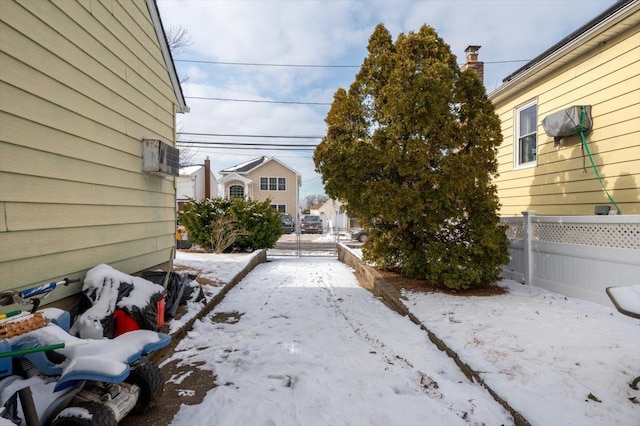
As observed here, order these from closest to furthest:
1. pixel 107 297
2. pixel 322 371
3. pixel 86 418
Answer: pixel 86 418
pixel 322 371
pixel 107 297

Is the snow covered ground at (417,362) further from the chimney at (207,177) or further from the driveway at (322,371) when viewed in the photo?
the chimney at (207,177)

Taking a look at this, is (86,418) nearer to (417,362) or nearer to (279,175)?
(417,362)

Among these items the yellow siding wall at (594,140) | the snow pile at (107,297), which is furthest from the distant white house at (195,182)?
the snow pile at (107,297)

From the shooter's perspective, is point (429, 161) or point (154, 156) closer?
point (154, 156)

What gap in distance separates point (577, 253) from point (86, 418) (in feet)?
18.7

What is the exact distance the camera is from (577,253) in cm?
497

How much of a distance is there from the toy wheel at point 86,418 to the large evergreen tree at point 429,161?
14.6 feet

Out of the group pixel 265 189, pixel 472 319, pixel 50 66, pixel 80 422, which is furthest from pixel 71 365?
pixel 265 189

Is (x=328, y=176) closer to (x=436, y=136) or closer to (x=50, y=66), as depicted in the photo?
(x=436, y=136)

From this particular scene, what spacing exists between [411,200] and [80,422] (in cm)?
464

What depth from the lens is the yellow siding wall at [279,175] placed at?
1257 inches

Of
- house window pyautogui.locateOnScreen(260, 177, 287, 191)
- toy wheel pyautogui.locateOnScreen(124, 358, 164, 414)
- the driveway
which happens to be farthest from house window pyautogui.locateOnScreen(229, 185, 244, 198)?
toy wheel pyautogui.locateOnScreen(124, 358, 164, 414)

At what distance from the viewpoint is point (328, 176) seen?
6238mm

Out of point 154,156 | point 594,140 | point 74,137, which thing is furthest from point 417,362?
point 594,140
